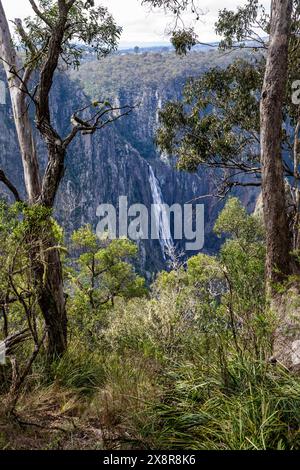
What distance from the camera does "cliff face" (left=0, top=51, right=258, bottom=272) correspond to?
228ft

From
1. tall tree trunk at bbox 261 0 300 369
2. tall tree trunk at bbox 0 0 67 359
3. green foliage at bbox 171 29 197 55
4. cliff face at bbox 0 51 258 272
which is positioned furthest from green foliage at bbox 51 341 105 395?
cliff face at bbox 0 51 258 272

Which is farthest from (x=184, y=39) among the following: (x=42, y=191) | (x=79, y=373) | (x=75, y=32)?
(x=79, y=373)

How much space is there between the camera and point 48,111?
5.41 meters

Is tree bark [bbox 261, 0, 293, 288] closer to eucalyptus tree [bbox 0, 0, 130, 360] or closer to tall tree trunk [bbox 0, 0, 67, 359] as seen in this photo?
eucalyptus tree [bbox 0, 0, 130, 360]

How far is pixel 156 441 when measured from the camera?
344cm

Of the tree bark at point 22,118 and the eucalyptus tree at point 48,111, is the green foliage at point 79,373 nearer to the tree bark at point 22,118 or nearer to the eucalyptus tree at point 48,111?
the eucalyptus tree at point 48,111

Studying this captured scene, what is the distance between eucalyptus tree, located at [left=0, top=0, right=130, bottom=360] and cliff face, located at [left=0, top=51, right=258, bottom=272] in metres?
59.7

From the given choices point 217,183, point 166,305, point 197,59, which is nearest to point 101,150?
point 197,59

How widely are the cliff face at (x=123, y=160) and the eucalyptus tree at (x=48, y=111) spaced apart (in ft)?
196

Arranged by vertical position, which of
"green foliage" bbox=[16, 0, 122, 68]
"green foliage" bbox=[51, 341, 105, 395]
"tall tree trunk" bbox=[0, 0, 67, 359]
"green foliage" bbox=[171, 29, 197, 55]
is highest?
"green foliage" bbox=[171, 29, 197, 55]

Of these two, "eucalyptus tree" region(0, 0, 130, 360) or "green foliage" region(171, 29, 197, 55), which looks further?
"green foliage" region(171, 29, 197, 55)

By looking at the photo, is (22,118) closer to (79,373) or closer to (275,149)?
(79,373)

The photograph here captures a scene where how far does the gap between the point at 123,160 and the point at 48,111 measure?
3094 inches
